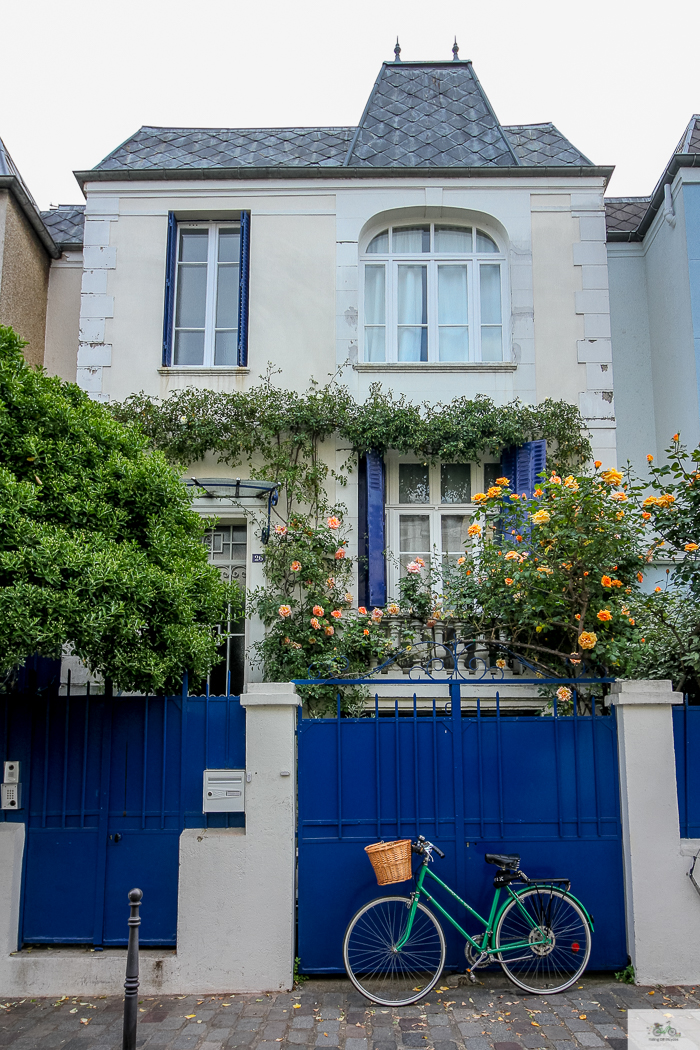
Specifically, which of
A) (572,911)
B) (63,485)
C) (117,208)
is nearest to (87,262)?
(117,208)

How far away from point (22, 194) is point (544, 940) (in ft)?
33.0

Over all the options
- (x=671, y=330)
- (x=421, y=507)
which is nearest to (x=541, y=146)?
(x=671, y=330)

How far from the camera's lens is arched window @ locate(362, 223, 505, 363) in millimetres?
10227

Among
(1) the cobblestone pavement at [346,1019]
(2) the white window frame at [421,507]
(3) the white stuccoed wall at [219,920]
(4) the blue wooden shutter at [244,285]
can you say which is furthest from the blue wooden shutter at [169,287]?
(1) the cobblestone pavement at [346,1019]

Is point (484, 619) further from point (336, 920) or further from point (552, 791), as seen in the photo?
point (336, 920)

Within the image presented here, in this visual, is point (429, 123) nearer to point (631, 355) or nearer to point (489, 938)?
point (631, 355)

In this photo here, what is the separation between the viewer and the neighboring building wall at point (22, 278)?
10.1 metres

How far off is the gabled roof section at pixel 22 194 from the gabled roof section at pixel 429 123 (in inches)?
162

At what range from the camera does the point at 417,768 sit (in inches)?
249

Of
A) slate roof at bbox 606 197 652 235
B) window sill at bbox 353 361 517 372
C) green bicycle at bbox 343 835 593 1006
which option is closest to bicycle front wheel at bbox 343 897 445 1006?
green bicycle at bbox 343 835 593 1006

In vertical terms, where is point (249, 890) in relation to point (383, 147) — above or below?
below

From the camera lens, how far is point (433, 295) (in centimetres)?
1038

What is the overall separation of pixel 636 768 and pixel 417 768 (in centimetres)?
165

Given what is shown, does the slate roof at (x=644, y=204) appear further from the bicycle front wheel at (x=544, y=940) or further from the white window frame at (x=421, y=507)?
the bicycle front wheel at (x=544, y=940)
